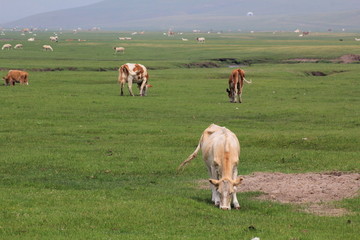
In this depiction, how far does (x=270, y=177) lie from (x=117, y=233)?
7.74 meters

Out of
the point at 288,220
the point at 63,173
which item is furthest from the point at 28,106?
the point at 288,220

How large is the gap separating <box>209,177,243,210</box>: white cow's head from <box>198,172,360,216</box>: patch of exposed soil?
189 cm

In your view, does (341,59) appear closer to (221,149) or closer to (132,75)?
(132,75)

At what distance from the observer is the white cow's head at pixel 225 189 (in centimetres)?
1609

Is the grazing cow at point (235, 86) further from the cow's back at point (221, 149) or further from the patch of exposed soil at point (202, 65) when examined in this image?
the patch of exposed soil at point (202, 65)

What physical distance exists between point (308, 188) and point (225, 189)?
347 centimetres

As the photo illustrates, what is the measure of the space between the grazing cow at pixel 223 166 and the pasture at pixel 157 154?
36 cm

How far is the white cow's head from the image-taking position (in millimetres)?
16094

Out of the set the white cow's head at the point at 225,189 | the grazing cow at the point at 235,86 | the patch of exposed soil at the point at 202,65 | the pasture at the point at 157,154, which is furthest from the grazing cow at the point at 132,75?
the patch of exposed soil at the point at 202,65

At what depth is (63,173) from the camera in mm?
21828

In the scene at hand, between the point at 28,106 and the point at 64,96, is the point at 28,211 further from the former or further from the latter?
the point at 64,96

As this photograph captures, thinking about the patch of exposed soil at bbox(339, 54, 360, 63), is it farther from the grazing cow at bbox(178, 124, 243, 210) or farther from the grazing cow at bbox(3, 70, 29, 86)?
the grazing cow at bbox(178, 124, 243, 210)

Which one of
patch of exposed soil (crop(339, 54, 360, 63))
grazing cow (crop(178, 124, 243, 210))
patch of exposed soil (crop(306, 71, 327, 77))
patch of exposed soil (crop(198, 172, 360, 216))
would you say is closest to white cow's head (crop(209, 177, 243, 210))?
grazing cow (crop(178, 124, 243, 210))

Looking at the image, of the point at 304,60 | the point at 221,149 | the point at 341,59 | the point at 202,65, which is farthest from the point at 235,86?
the point at 341,59
